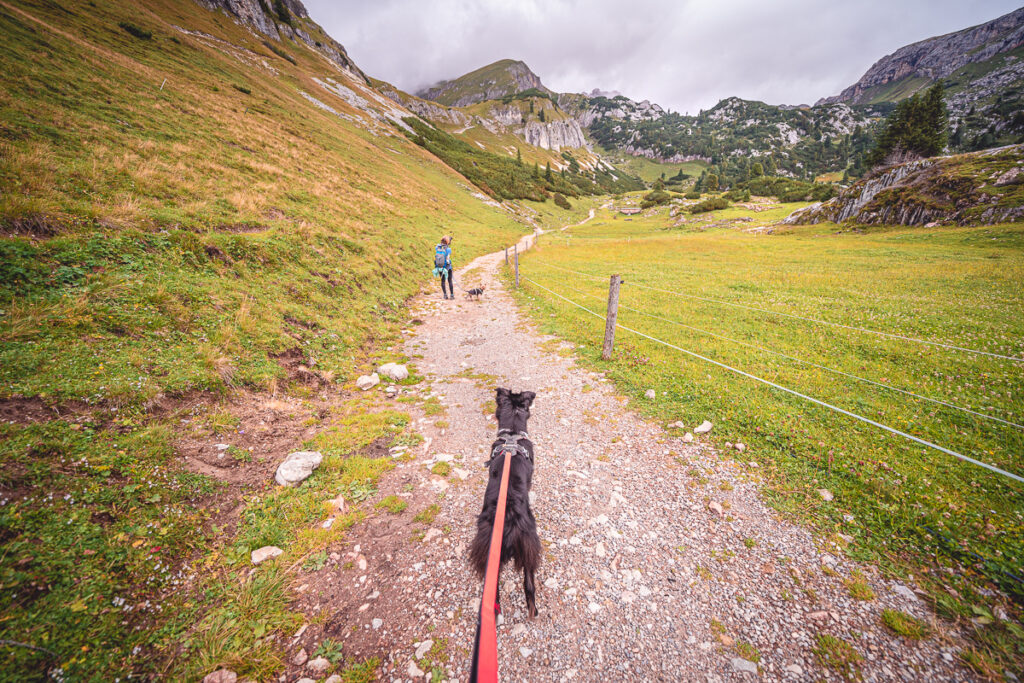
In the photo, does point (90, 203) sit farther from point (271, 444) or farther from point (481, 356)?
point (481, 356)

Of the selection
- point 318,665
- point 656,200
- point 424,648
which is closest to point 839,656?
point 424,648

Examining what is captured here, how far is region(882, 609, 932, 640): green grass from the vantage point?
322 cm

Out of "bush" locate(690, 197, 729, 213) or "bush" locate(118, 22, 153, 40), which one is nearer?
"bush" locate(118, 22, 153, 40)

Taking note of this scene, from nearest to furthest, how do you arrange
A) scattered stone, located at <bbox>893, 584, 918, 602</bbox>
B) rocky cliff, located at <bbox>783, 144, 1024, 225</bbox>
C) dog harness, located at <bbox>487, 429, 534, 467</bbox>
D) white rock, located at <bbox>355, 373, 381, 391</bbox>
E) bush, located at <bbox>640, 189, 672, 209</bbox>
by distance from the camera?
1. scattered stone, located at <bbox>893, 584, 918, 602</bbox>
2. dog harness, located at <bbox>487, 429, 534, 467</bbox>
3. white rock, located at <bbox>355, 373, 381, 391</bbox>
4. rocky cliff, located at <bbox>783, 144, 1024, 225</bbox>
5. bush, located at <bbox>640, 189, 672, 209</bbox>

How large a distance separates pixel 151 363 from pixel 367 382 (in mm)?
3842

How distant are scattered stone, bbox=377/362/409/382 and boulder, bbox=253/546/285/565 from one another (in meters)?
4.96

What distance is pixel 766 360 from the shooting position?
930 cm

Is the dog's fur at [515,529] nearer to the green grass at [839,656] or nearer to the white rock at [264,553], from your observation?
the white rock at [264,553]

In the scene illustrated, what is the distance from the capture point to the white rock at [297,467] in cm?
506

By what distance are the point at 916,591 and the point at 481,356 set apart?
371 inches

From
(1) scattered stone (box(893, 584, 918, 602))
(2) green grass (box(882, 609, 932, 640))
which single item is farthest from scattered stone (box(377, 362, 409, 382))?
(1) scattered stone (box(893, 584, 918, 602))

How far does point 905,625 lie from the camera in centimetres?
328

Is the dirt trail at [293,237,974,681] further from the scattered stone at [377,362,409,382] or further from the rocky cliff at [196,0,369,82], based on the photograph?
the rocky cliff at [196,0,369,82]

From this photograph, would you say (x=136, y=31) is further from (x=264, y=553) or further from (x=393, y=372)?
(x=264, y=553)
